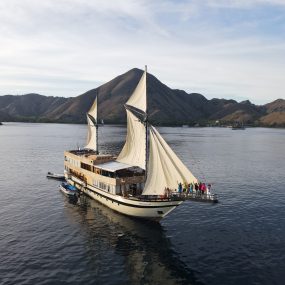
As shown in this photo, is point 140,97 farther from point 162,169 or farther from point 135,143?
point 162,169

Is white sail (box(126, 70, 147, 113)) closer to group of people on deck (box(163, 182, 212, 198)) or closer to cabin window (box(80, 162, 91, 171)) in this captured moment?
group of people on deck (box(163, 182, 212, 198))

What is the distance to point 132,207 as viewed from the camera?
2248 inches

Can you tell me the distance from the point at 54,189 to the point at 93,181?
60.3 feet

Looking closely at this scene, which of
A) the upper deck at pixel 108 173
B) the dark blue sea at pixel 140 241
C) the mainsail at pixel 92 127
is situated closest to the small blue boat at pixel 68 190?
the dark blue sea at pixel 140 241

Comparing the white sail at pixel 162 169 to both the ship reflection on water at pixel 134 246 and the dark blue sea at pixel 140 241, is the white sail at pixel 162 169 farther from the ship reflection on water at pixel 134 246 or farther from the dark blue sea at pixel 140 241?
the dark blue sea at pixel 140 241

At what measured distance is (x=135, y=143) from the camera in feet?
202

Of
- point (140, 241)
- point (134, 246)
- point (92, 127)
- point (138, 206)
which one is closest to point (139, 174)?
point (138, 206)

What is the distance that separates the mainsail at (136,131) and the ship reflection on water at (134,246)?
1039 centimetres

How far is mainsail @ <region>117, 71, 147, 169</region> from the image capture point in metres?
58.0

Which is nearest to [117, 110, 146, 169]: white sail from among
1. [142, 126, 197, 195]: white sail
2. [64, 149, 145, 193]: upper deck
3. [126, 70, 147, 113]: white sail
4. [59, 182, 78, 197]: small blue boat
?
[126, 70, 147, 113]: white sail

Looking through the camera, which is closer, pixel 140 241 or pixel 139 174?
pixel 140 241

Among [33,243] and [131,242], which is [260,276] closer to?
[131,242]

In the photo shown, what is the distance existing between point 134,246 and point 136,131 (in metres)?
20.7

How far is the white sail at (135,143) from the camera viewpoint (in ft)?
197
